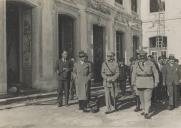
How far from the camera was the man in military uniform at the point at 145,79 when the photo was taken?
9984 mm

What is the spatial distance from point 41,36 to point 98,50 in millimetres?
5959

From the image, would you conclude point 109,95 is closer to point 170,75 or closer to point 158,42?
point 170,75

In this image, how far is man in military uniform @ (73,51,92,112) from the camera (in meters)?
10.9

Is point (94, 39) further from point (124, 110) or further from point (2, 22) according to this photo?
point (124, 110)

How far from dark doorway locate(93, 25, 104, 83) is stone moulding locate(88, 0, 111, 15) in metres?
0.89

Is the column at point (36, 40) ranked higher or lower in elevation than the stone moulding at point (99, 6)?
lower

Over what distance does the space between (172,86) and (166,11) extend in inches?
674

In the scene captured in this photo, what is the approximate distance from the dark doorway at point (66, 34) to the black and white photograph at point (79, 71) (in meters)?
0.04

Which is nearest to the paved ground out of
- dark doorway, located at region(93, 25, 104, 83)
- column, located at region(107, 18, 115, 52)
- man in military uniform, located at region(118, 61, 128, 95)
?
man in military uniform, located at region(118, 61, 128, 95)

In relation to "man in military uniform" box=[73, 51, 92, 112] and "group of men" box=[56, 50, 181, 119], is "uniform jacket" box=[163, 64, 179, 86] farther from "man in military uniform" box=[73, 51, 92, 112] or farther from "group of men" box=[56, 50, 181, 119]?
"man in military uniform" box=[73, 51, 92, 112]

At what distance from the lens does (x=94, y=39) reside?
20.3 m

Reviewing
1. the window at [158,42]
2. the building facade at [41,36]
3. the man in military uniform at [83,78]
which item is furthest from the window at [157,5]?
the man in military uniform at [83,78]

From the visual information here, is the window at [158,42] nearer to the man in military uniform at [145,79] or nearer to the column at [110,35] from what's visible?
the column at [110,35]

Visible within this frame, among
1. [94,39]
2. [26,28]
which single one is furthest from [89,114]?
[94,39]
